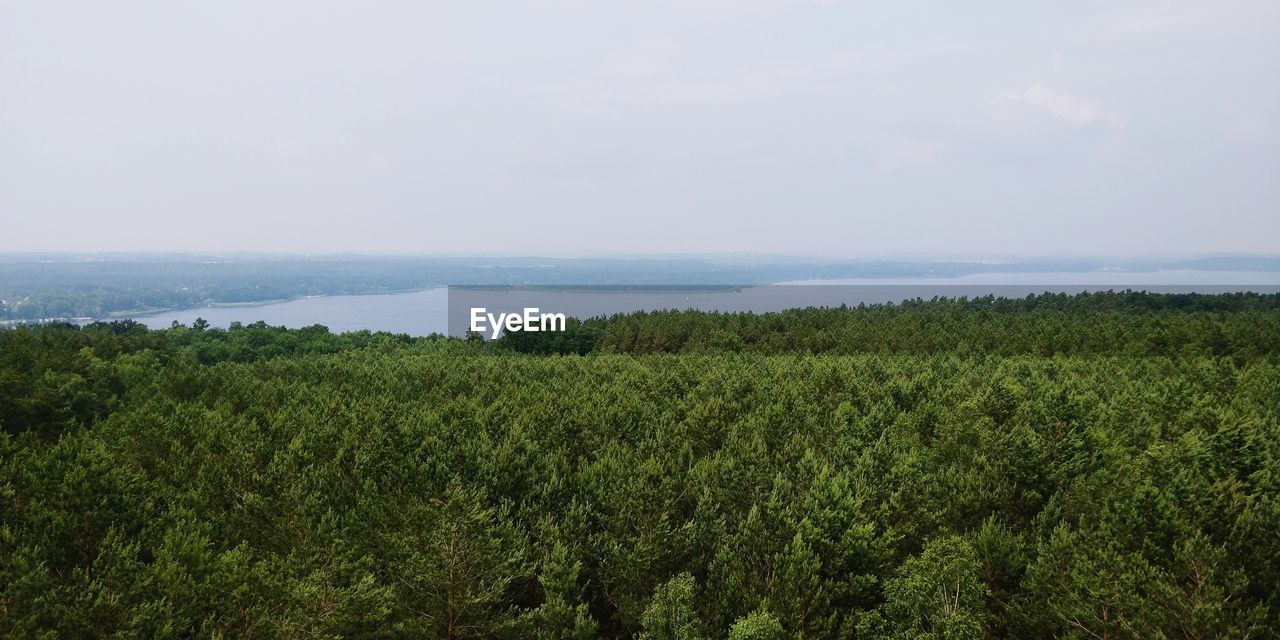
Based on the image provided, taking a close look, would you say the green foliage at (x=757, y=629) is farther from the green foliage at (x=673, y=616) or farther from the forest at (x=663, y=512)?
the green foliage at (x=673, y=616)

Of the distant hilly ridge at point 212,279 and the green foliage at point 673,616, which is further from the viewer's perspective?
the distant hilly ridge at point 212,279

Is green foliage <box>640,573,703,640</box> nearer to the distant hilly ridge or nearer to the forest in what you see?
the forest

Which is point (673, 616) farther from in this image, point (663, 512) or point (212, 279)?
point (212, 279)

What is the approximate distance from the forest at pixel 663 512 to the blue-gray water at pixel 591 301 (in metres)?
61.0

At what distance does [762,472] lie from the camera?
22984mm

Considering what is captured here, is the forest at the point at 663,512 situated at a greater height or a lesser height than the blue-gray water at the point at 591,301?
lesser

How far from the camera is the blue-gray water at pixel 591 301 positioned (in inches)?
3925

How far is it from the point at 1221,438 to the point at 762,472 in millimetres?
12910

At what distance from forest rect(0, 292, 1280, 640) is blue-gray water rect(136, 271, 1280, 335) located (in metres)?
61.0

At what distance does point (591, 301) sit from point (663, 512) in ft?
344

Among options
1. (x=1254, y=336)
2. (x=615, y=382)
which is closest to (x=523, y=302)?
(x=615, y=382)

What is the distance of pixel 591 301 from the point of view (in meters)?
125

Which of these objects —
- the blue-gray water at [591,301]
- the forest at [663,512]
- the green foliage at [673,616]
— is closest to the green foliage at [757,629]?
the forest at [663,512]

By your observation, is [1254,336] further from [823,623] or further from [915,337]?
[823,623]
